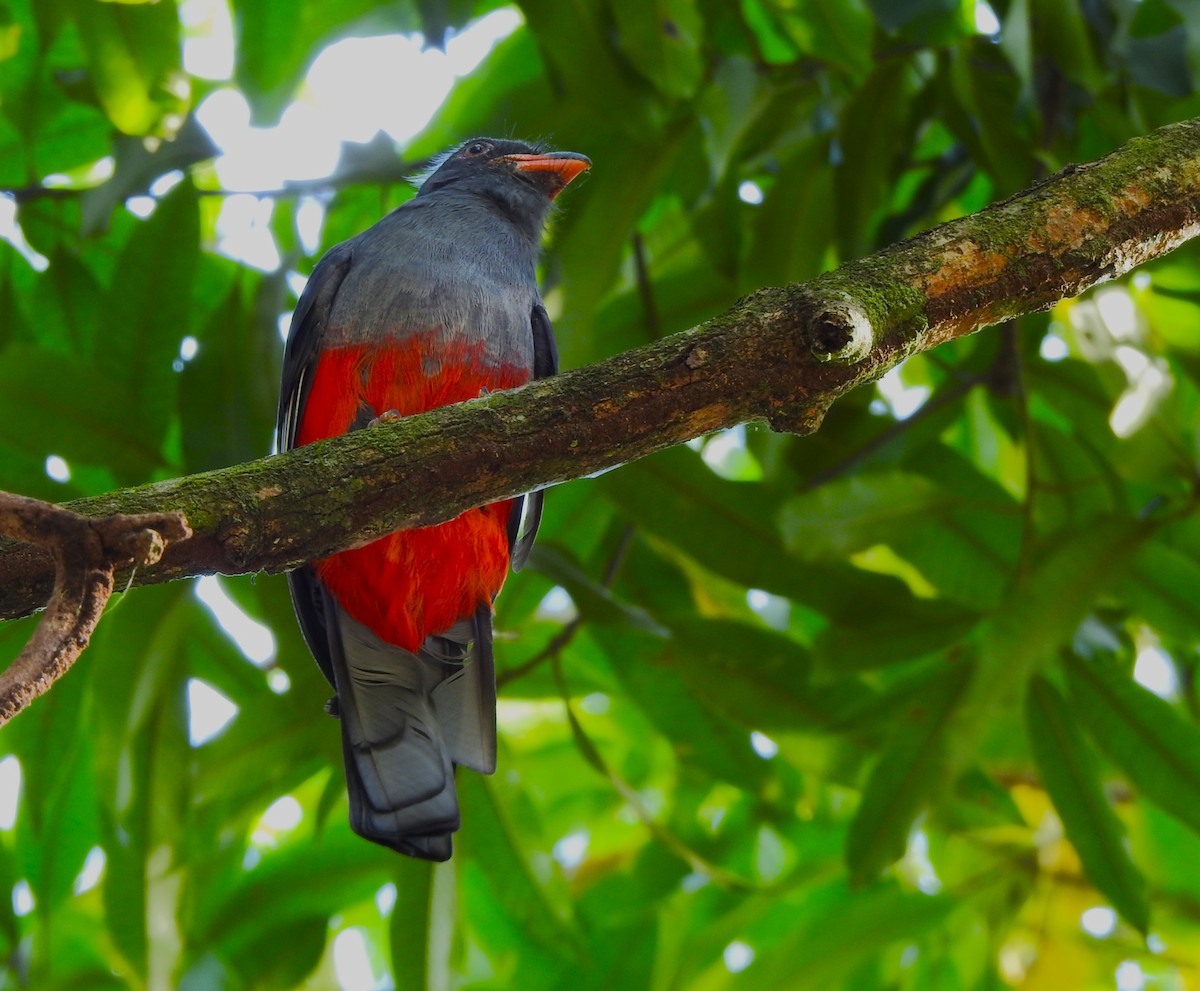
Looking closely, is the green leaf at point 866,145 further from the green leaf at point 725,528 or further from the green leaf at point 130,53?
the green leaf at point 130,53

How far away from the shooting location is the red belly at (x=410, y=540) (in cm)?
308

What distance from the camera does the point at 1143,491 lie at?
11.6 ft

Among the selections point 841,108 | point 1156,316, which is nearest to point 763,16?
point 841,108

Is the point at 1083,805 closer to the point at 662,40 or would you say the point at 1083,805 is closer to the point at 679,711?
the point at 679,711

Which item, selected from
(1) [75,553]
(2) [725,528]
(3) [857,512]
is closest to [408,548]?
(2) [725,528]

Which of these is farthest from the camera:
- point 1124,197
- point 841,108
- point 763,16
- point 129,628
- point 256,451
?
point 763,16

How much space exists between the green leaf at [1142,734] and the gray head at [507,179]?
206 centimetres

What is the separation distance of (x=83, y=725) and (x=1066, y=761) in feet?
8.76

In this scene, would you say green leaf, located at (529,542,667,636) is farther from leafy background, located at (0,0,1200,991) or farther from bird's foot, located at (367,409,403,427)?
bird's foot, located at (367,409,403,427)

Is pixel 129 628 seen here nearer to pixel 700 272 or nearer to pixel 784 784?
pixel 700 272

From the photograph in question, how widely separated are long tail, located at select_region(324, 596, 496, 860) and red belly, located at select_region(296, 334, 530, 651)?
0.17 ft

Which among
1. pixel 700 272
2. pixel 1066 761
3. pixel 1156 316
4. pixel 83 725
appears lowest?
pixel 1066 761

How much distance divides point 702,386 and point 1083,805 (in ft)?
6.22

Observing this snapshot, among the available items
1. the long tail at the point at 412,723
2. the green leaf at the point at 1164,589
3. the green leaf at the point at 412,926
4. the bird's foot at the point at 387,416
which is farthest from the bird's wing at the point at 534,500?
the green leaf at the point at 1164,589
